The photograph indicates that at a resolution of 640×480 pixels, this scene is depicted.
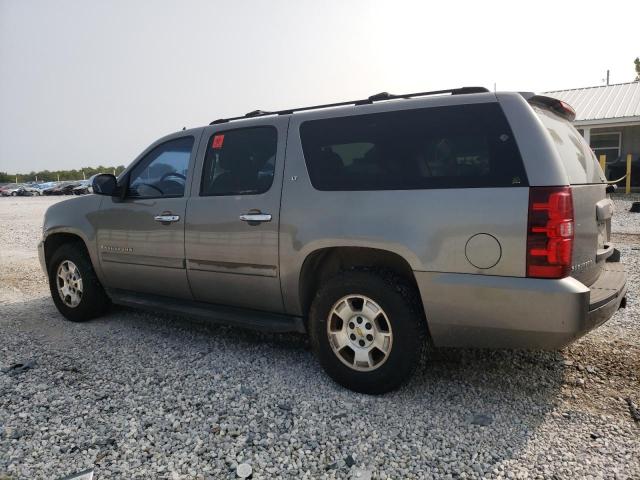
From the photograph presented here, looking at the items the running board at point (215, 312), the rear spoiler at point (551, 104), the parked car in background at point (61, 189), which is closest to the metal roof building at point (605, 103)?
the rear spoiler at point (551, 104)

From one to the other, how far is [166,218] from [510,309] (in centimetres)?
293

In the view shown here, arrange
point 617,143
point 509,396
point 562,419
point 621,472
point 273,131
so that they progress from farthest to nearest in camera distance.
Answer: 1. point 617,143
2. point 273,131
3. point 509,396
4. point 562,419
5. point 621,472

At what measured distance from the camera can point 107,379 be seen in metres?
3.75

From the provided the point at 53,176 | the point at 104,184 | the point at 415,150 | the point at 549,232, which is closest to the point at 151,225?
the point at 104,184

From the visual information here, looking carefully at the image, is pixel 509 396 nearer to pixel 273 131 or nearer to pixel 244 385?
pixel 244 385

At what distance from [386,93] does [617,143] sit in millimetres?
21262

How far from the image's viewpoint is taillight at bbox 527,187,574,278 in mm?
2762

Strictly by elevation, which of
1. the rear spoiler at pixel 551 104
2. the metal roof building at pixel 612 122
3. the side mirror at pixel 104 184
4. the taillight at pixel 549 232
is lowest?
the taillight at pixel 549 232

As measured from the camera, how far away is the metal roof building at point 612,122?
63.3 ft

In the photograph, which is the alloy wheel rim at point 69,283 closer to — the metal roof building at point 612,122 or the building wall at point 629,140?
the metal roof building at point 612,122

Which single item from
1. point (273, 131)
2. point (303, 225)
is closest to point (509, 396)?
point (303, 225)

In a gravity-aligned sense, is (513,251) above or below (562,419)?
above

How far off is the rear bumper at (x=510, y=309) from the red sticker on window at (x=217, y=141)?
6.98 ft

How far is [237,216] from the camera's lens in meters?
3.93
